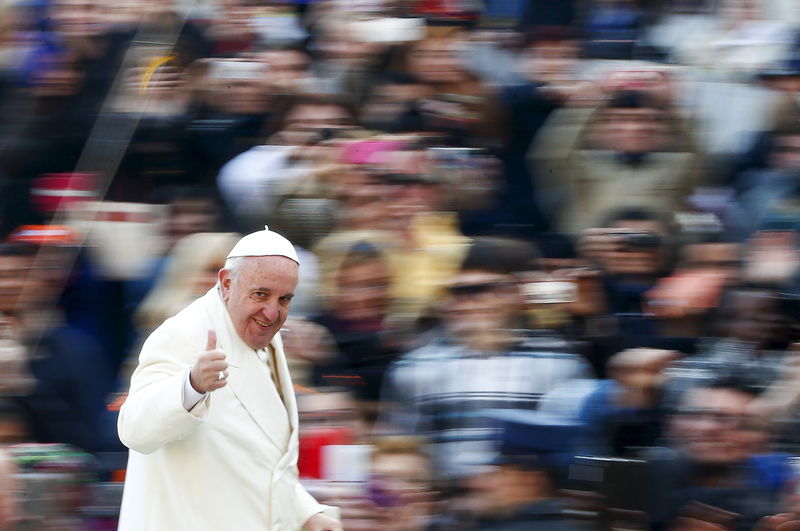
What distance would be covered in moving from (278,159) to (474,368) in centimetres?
160

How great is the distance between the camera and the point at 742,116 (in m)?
6.60

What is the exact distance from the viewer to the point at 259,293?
14.7ft

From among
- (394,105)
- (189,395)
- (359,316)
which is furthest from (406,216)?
Answer: (189,395)

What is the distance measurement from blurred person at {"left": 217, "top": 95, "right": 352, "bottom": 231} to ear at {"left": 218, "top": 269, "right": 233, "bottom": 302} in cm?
209

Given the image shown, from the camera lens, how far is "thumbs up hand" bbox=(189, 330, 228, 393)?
4.09 m

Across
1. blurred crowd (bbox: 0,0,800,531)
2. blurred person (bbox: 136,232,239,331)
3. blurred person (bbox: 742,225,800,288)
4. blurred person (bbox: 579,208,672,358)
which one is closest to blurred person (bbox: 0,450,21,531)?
blurred crowd (bbox: 0,0,800,531)

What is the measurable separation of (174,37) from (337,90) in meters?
0.99

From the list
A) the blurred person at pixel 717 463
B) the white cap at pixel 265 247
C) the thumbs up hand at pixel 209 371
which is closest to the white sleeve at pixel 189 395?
the thumbs up hand at pixel 209 371

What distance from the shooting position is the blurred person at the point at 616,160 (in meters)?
6.49

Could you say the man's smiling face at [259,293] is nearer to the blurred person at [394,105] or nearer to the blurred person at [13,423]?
the blurred person at [13,423]

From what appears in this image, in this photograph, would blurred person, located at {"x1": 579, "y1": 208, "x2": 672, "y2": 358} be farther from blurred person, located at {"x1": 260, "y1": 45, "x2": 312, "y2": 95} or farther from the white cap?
the white cap

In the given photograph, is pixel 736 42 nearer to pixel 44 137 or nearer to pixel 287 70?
pixel 287 70

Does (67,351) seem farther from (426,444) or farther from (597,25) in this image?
(597,25)

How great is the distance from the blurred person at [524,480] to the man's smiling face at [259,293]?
1.37 m
